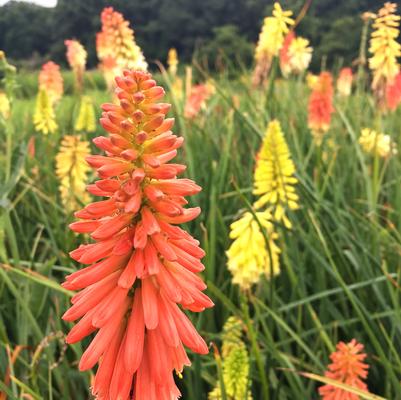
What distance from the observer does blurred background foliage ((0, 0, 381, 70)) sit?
17.5m

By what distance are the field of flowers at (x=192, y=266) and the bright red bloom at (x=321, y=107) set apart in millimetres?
17

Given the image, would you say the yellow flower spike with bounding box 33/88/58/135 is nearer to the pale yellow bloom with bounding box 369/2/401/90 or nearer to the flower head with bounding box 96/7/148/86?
the flower head with bounding box 96/7/148/86

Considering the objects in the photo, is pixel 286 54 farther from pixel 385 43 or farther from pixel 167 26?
pixel 167 26

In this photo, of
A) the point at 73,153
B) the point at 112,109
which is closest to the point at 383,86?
the point at 73,153

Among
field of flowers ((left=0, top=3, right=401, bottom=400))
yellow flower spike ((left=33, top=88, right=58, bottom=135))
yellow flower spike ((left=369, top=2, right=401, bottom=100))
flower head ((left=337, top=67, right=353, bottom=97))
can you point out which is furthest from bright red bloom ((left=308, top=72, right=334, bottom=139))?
flower head ((left=337, top=67, right=353, bottom=97))

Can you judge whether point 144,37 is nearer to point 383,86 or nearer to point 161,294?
point 383,86

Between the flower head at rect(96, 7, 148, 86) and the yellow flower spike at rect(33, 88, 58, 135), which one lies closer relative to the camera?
the flower head at rect(96, 7, 148, 86)

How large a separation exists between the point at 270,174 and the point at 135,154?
5.99 feet

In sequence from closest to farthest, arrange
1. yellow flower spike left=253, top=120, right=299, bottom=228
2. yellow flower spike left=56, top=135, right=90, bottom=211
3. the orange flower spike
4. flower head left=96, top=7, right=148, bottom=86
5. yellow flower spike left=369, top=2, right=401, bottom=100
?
the orange flower spike → yellow flower spike left=253, top=120, right=299, bottom=228 → yellow flower spike left=369, top=2, right=401, bottom=100 → yellow flower spike left=56, top=135, right=90, bottom=211 → flower head left=96, top=7, right=148, bottom=86

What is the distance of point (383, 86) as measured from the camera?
4.25 m

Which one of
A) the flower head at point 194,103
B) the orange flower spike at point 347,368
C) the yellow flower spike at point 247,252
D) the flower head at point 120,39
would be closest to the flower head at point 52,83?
the flower head at point 194,103

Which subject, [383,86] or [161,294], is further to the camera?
[383,86]

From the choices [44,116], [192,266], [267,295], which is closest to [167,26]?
[44,116]

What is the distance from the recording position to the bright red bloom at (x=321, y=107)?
14.9 ft
